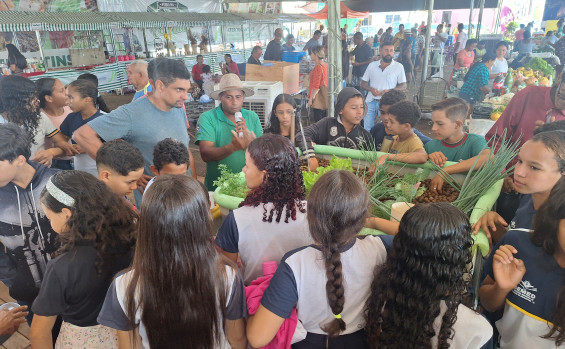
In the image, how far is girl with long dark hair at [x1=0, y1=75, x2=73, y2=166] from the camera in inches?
99.3

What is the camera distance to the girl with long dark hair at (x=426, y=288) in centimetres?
110

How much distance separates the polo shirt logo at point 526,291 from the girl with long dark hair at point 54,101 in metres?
3.21

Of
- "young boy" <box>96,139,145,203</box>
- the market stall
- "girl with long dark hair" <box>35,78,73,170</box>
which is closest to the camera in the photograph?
"young boy" <box>96,139,145,203</box>

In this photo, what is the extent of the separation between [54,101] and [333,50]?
8.54ft

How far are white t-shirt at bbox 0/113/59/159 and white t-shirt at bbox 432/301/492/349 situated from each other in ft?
9.53

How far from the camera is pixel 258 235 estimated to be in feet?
4.86

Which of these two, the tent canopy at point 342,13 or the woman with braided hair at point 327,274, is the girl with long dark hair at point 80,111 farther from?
the tent canopy at point 342,13

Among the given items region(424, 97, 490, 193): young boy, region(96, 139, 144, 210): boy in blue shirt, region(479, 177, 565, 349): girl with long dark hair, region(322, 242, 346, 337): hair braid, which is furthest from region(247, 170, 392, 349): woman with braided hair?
region(424, 97, 490, 193): young boy

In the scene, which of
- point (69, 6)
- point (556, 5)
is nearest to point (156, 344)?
point (69, 6)

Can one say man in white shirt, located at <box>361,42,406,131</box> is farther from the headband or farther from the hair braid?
the headband

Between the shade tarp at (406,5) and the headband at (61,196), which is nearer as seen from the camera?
the headband at (61,196)

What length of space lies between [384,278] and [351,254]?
0.45 ft

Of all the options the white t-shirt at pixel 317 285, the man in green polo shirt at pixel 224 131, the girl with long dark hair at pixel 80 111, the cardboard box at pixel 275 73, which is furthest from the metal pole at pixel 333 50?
the white t-shirt at pixel 317 285

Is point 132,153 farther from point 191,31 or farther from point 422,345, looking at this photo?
point 191,31
